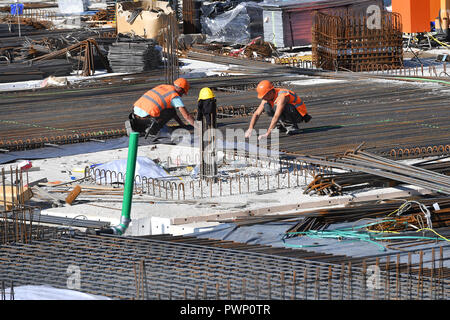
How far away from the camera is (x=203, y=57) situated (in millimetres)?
28641

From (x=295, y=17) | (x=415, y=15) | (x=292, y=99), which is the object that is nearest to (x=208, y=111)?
(x=292, y=99)

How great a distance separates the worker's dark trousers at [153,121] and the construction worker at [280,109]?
1476 mm

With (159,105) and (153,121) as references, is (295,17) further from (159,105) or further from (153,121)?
(159,105)

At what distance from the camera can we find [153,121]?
1680 centimetres

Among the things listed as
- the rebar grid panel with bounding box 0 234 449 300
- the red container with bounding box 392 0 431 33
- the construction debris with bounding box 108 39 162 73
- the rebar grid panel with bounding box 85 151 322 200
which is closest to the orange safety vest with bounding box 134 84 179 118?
the rebar grid panel with bounding box 85 151 322 200

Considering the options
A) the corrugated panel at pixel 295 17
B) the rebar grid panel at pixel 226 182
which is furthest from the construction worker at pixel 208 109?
the corrugated panel at pixel 295 17

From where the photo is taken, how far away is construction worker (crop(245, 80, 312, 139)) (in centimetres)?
1623

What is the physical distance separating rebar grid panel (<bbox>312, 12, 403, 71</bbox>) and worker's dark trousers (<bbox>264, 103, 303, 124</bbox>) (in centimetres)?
862

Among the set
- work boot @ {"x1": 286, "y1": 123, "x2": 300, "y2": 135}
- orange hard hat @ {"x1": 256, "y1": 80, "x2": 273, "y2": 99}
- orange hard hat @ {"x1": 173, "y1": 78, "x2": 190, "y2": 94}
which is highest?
orange hard hat @ {"x1": 173, "y1": 78, "x2": 190, "y2": 94}

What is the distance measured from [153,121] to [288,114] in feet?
8.15

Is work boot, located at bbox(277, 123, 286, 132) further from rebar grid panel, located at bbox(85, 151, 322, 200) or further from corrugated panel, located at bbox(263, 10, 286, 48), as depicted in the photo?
corrugated panel, located at bbox(263, 10, 286, 48)

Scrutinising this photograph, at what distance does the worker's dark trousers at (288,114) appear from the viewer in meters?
16.8

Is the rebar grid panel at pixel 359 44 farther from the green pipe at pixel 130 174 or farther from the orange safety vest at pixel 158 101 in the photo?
the green pipe at pixel 130 174

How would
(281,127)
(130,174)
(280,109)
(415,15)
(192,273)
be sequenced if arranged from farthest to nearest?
(415,15)
(281,127)
(280,109)
(130,174)
(192,273)
